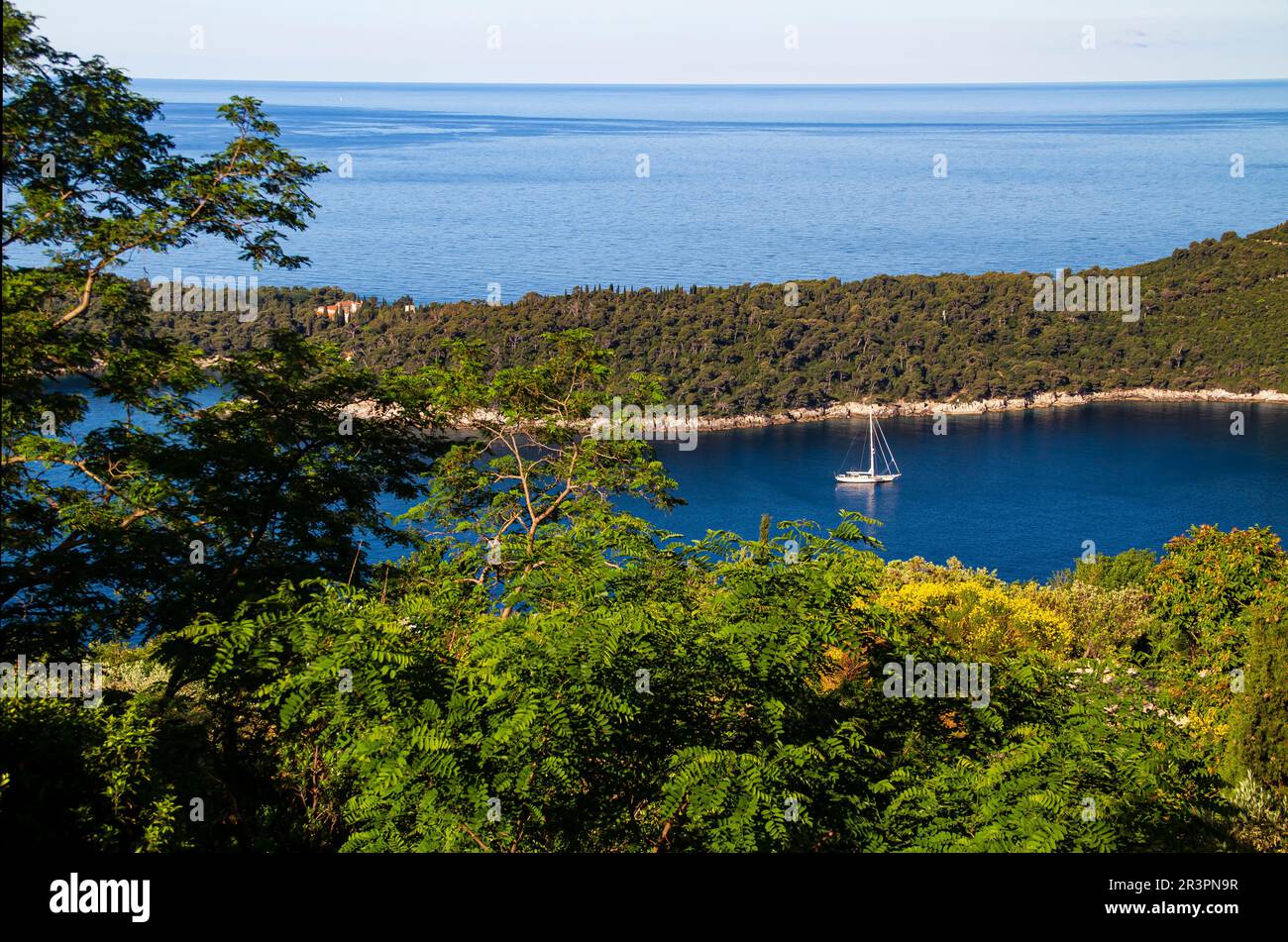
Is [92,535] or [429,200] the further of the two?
[429,200]

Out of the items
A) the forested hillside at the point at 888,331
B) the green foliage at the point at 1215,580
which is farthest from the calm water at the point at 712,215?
the green foliage at the point at 1215,580

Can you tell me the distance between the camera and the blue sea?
6128cm

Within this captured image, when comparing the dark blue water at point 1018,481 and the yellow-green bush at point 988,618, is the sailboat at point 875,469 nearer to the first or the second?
the dark blue water at point 1018,481

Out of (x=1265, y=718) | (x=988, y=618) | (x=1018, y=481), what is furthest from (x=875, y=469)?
(x=1265, y=718)

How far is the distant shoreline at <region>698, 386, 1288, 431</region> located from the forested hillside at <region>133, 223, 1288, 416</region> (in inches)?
30.6

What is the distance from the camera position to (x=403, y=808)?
569 centimetres

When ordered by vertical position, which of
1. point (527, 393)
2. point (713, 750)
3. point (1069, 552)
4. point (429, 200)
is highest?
point (429, 200)

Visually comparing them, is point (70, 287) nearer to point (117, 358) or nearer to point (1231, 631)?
point (117, 358)

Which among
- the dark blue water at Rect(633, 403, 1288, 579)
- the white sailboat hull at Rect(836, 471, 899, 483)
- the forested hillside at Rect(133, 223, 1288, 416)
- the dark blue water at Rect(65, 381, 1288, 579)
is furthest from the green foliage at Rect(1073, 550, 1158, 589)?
the forested hillside at Rect(133, 223, 1288, 416)

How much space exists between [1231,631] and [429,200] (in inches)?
5364

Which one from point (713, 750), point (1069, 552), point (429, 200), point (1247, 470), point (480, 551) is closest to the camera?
point (713, 750)

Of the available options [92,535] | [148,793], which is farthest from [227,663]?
[92,535]

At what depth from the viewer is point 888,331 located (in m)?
92.1

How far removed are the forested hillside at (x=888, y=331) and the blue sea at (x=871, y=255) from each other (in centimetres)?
485
